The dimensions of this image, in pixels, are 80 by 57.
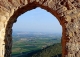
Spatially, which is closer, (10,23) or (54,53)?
(10,23)

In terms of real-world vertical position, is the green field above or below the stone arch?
below

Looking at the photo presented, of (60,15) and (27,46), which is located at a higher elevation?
(60,15)

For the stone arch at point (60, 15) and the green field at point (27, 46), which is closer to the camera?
the stone arch at point (60, 15)

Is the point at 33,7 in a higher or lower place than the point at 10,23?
higher

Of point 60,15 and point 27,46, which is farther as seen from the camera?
point 27,46

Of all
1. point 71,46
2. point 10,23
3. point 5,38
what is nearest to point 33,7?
point 10,23

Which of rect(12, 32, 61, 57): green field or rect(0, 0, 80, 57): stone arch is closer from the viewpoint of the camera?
rect(0, 0, 80, 57): stone arch

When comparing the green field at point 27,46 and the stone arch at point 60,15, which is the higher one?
the stone arch at point 60,15

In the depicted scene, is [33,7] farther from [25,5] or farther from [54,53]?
[54,53]
